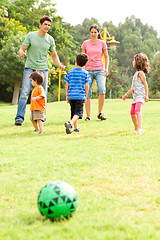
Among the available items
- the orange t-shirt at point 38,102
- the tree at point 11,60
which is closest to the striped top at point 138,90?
the orange t-shirt at point 38,102

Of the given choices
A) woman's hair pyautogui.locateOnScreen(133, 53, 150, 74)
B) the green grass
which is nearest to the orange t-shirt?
the green grass

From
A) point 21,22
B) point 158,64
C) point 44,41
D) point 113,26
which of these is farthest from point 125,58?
point 44,41

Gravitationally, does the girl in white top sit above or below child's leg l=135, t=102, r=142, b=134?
above

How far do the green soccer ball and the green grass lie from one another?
7 centimetres

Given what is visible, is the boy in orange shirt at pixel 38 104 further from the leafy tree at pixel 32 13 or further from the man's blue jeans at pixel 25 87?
the leafy tree at pixel 32 13

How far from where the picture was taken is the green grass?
2.24 m

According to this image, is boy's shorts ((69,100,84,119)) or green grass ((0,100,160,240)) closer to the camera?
green grass ((0,100,160,240))

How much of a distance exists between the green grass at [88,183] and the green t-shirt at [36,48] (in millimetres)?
2592

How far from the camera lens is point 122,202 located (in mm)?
2752

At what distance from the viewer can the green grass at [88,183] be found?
2236 mm

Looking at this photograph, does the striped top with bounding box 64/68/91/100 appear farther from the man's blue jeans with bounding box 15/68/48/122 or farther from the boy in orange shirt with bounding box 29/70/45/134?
the man's blue jeans with bounding box 15/68/48/122

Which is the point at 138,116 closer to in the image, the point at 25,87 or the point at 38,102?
the point at 38,102

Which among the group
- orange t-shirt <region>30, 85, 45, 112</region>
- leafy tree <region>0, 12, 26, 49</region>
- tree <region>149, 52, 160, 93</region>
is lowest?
orange t-shirt <region>30, 85, 45, 112</region>

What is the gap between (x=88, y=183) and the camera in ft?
10.7
